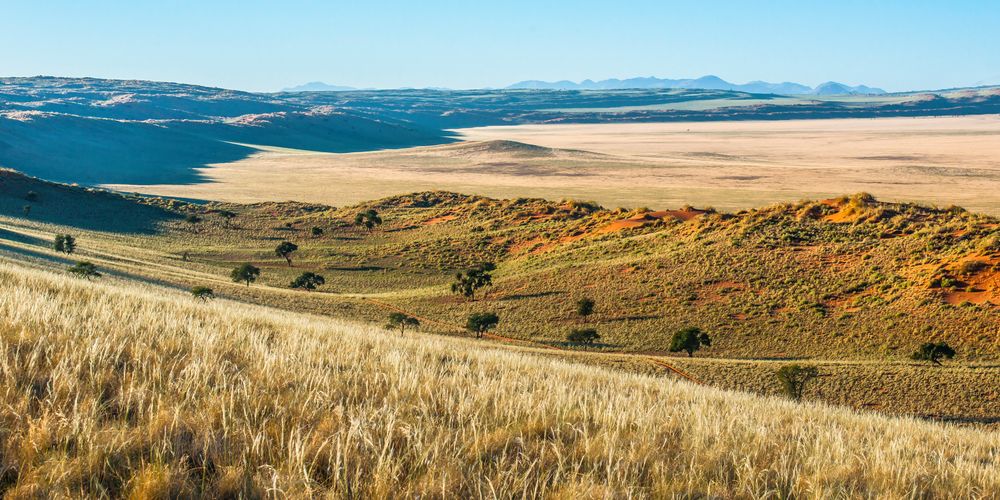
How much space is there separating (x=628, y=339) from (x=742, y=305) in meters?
8.14

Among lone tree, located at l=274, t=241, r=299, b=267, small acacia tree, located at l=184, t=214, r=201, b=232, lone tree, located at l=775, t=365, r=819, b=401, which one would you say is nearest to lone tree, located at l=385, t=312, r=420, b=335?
lone tree, located at l=775, t=365, r=819, b=401

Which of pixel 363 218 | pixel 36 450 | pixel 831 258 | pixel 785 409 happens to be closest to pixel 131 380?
pixel 36 450

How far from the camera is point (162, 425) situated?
3.86 metres

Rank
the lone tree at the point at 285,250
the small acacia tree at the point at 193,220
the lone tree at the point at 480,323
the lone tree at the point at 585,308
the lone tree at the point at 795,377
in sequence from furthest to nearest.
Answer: the small acacia tree at the point at 193,220, the lone tree at the point at 285,250, the lone tree at the point at 585,308, the lone tree at the point at 480,323, the lone tree at the point at 795,377

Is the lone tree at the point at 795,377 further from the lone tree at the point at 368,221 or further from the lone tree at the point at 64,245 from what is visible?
the lone tree at the point at 368,221

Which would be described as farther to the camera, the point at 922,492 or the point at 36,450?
the point at 922,492

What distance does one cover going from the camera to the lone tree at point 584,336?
124 feet

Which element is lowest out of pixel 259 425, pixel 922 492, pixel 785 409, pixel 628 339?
pixel 628 339

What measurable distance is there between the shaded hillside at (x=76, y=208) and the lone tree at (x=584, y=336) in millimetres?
53593

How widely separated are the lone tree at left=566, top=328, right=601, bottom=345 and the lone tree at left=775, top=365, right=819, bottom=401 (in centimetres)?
1115

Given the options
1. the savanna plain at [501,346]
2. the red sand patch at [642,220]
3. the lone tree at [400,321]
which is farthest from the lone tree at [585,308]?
the red sand patch at [642,220]

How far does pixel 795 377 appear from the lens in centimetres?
2705

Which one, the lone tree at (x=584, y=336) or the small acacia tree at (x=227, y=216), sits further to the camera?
the small acacia tree at (x=227, y=216)

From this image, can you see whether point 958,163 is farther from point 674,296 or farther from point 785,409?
point 785,409
